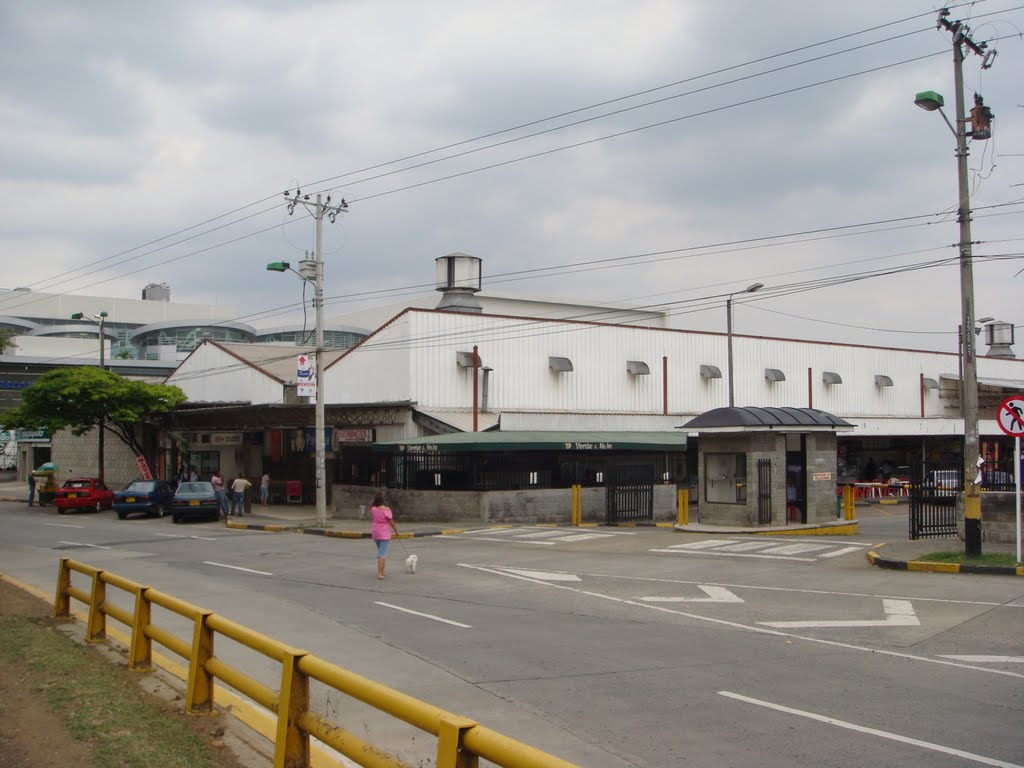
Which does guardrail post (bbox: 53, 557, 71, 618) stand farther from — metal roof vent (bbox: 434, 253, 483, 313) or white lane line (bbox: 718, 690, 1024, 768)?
metal roof vent (bbox: 434, 253, 483, 313)

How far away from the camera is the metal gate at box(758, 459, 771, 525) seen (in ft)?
85.7

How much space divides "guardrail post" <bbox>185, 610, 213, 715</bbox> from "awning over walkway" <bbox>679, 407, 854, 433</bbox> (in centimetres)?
2029

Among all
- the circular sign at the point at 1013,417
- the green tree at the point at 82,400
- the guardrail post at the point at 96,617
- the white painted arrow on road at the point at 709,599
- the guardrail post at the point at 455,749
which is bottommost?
the white painted arrow on road at the point at 709,599

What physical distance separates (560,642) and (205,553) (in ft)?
45.9

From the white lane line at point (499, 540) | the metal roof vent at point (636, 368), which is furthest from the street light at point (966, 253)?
the metal roof vent at point (636, 368)

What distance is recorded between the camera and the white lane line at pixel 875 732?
6.77 metres

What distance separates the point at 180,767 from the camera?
6.23 meters

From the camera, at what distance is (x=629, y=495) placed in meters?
32.2

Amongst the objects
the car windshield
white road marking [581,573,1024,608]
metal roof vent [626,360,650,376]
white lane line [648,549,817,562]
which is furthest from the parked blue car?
white road marking [581,573,1024,608]

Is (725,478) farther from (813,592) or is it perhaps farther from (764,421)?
(813,592)

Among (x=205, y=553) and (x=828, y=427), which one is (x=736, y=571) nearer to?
(x=828, y=427)

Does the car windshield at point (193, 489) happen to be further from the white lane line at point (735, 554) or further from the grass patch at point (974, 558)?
the grass patch at point (974, 558)

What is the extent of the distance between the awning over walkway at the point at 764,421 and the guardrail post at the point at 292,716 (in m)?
21.3

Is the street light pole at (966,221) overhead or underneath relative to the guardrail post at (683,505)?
overhead
